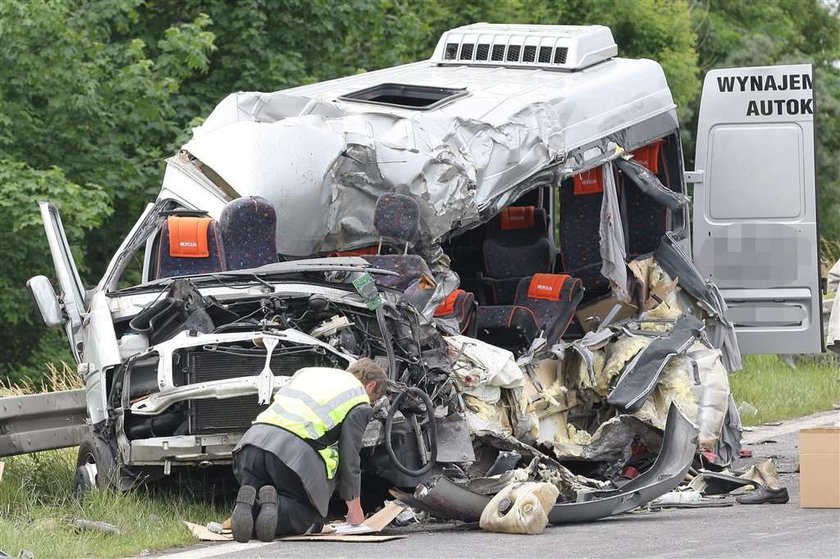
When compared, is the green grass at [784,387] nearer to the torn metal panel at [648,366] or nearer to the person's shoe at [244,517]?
the torn metal panel at [648,366]

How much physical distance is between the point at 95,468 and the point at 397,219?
2482 mm

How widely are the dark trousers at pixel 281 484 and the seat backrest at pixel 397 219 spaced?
2471 millimetres

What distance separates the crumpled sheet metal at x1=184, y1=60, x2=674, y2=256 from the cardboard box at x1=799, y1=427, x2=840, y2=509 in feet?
9.37

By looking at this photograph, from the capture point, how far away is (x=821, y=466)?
866 cm

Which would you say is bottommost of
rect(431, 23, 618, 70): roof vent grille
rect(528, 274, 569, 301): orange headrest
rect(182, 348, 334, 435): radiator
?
rect(182, 348, 334, 435): radiator

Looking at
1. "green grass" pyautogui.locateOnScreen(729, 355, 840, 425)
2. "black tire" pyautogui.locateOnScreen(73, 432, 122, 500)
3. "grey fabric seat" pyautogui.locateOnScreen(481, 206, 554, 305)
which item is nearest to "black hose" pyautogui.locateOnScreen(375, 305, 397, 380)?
"black tire" pyautogui.locateOnScreen(73, 432, 122, 500)

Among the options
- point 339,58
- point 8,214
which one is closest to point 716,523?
point 8,214

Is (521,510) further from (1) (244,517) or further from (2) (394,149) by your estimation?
(2) (394,149)

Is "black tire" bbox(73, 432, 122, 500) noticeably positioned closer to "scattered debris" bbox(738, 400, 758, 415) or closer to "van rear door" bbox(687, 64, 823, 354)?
"van rear door" bbox(687, 64, 823, 354)

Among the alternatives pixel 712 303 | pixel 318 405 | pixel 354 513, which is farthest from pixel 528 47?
pixel 354 513

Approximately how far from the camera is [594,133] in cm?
1171

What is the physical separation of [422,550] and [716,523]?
5.75ft

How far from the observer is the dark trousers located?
8.05 meters

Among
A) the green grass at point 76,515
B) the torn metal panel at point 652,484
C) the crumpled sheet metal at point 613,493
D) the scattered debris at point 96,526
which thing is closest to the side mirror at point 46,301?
the green grass at point 76,515
